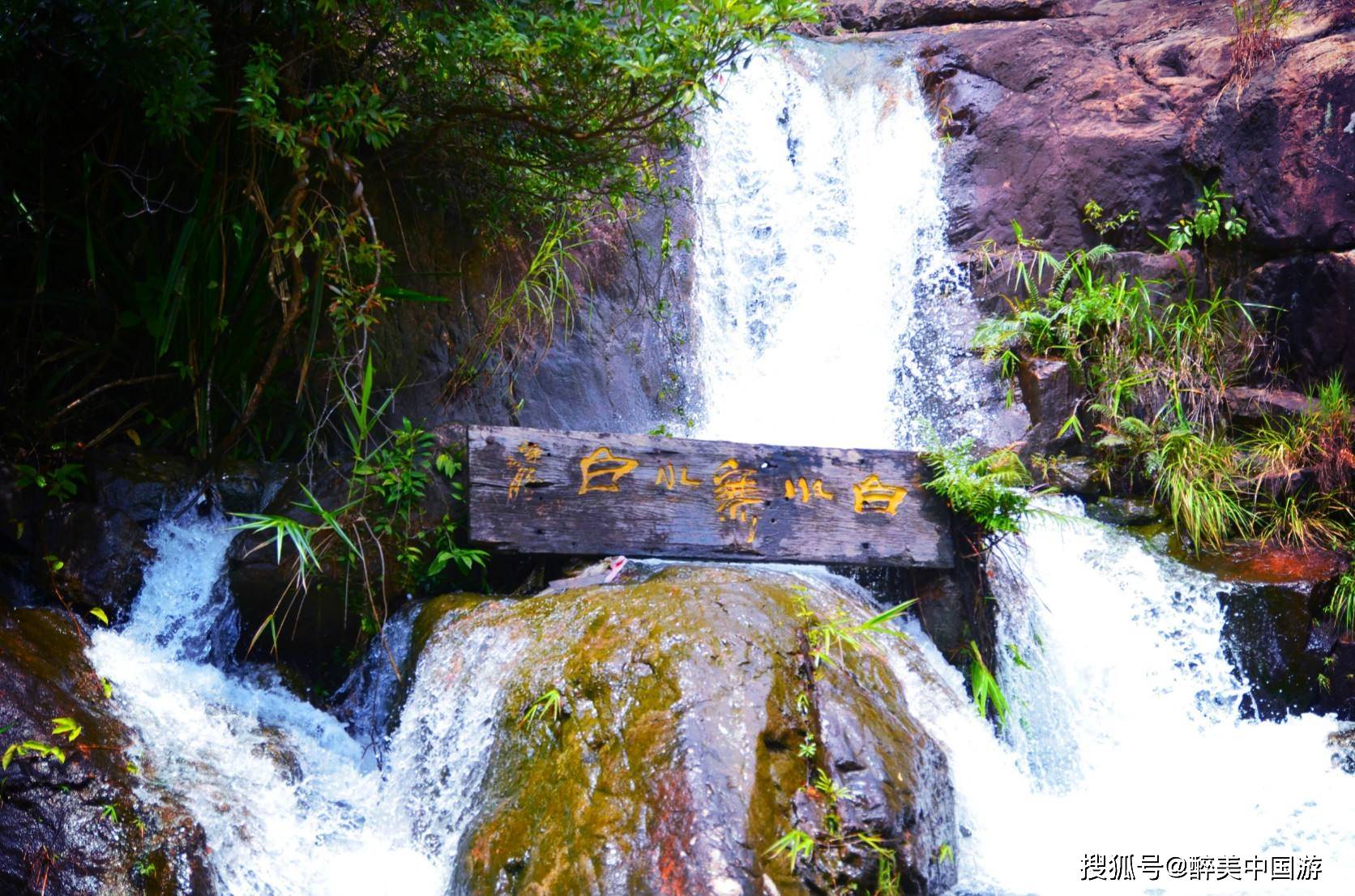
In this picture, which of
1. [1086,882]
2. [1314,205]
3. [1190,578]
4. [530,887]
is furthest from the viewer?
[1314,205]

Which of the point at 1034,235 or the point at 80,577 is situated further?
the point at 1034,235

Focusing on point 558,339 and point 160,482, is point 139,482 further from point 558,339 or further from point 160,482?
point 558,339

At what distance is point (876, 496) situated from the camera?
432cm

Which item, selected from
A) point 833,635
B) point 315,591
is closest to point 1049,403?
point 833,635

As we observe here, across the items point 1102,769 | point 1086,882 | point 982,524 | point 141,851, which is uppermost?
point 982,524

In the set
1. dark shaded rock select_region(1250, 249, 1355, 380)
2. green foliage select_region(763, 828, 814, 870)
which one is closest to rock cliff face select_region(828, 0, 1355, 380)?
dark shaded rock select_region(1250, 249, 1355, 380)

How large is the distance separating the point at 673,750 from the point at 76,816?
1.60 meters

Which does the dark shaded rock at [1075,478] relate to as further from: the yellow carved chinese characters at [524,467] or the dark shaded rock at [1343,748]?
the yellow carved chinese characters at [524,467]

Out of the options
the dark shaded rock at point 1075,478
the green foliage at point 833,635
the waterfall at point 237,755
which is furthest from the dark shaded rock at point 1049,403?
the waterfall at point 237,755

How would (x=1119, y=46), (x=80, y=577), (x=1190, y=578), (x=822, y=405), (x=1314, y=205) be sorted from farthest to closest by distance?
(x=1119, y=46) < (x=822, y=405) < (x=1314, y=205) < (x=1190, y=578) < (x=80, y=577)

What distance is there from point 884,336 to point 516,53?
3.75 metres

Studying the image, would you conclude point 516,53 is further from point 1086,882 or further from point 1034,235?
point 1034,235

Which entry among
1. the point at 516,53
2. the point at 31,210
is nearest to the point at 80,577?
the point at 31,210

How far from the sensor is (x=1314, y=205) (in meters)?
5.95
